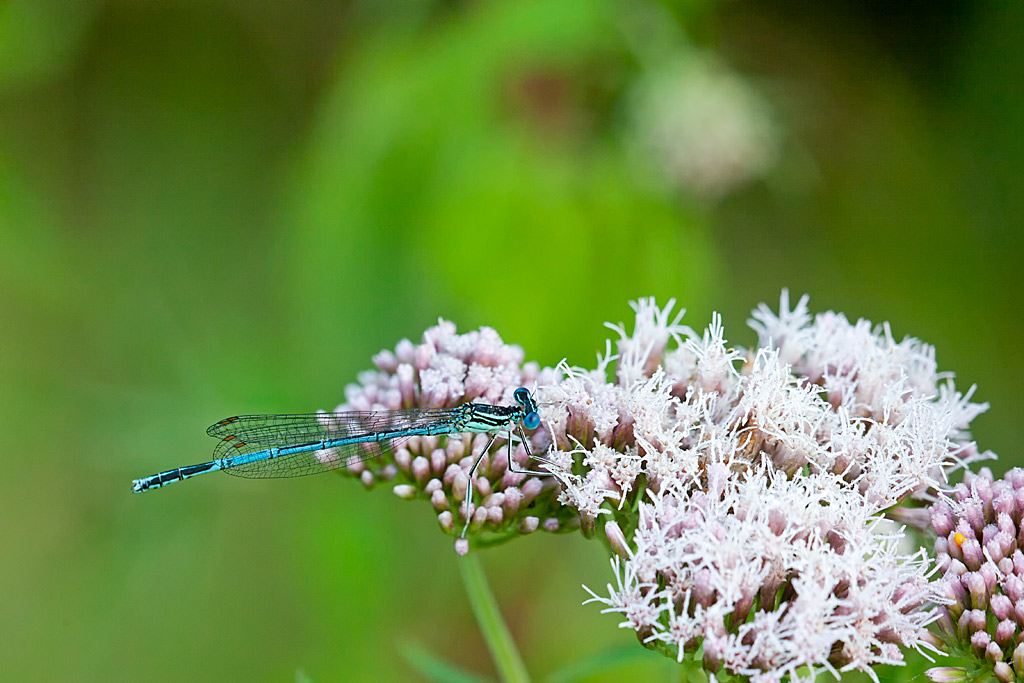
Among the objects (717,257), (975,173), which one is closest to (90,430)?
(717,257)

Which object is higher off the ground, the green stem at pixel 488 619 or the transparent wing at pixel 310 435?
the transparent wing at pixel 310 435

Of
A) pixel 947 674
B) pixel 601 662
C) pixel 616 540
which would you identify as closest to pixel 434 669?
pixel 601 662

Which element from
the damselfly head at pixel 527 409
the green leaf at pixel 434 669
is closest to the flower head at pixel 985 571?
the damselfly head at pixel 527 409

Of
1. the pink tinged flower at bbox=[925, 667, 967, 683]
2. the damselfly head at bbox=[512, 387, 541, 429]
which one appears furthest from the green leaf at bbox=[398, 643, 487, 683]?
the pink tinged flower at bbox=[925, 667, 967, 683]

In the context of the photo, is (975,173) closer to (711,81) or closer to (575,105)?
(711,81)

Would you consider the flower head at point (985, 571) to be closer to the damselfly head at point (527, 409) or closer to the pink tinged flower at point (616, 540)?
the pink tinged flower at point (616, 540)

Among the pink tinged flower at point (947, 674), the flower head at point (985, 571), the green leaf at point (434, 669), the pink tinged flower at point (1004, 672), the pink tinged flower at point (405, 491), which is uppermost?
the pink tinged flower at point (405, 491)
